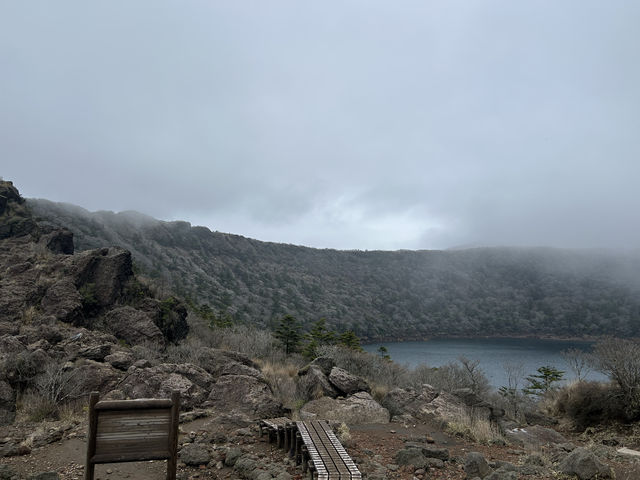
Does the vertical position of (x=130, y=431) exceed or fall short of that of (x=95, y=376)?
it exceeds it

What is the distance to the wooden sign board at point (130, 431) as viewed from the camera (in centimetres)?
487

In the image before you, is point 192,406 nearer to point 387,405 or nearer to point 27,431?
point 27,431

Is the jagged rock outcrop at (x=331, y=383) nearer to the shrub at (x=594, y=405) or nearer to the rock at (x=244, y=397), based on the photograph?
the rock at (x=244, y=397)

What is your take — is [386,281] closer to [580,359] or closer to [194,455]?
[580,359]

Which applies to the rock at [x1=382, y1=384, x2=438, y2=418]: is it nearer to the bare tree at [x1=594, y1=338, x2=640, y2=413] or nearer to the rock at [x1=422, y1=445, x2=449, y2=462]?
the rock at [x1=422, y1=445, x2=449, y2=462]

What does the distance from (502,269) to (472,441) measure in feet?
436

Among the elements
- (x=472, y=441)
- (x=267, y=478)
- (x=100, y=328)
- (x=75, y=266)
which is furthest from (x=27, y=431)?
(x=75, y=266)

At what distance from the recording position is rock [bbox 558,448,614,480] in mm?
6117

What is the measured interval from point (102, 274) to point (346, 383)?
12.2 meters

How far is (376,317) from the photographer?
91.3 metres

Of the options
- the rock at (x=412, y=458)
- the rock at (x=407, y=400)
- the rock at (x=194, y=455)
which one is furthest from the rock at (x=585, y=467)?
the rock at (x=194, y=455)

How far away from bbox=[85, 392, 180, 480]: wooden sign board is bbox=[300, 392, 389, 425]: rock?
18.9 feet

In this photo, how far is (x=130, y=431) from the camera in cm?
500

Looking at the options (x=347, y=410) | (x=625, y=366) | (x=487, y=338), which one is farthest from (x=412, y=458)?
(x=487, y=338)
